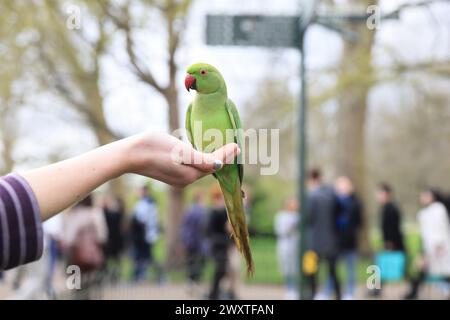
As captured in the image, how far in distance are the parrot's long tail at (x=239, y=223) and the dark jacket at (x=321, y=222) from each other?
303 inches

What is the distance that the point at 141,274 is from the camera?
942 cm

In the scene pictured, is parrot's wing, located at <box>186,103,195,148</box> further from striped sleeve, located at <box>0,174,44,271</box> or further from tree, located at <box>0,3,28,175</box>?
Result: tree, located at <box>0,3,28,175</box>

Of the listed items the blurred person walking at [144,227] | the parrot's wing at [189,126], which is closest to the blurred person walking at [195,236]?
the blurred person walking at [144,227]

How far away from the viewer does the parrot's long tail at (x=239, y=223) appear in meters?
1.71

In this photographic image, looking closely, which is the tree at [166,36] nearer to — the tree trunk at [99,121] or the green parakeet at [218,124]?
the green parakeet at [218,124]

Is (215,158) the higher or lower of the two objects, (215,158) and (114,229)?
the higher

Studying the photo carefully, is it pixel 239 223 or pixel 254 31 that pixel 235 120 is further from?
pixel 254 31

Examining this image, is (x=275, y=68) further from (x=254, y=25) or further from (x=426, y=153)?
(x=426, y=153)

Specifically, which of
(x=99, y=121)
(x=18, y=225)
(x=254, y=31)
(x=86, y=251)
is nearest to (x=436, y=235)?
(x=86, y=251)

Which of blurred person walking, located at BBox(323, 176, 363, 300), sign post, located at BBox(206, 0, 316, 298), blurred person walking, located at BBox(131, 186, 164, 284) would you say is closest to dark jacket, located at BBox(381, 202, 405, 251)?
blurred person walking, located at BBox(323, 176, 363, 300)

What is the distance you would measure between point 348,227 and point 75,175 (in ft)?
28.7

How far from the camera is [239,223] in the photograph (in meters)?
1.72
